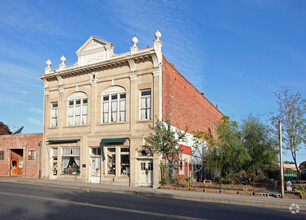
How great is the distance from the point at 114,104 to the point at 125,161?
4.80 meters

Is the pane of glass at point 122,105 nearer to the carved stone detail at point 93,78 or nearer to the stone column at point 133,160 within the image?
the stone column at point 133,160

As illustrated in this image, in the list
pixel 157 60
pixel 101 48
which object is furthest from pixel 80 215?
pixel 101 48

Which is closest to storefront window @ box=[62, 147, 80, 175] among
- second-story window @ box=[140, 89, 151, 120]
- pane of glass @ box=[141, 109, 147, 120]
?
pane of glass @ box=[141, 109, 147, 120]

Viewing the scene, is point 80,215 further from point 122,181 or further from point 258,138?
point 258,138

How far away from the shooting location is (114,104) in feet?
80.9

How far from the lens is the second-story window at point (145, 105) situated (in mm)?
23005

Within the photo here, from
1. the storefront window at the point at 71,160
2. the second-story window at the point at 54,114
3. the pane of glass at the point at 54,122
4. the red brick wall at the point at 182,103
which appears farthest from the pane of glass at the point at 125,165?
the second-story window at the point at 54,114

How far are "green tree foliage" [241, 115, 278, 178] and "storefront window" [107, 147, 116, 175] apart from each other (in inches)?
413

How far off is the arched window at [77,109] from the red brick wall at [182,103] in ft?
25.6

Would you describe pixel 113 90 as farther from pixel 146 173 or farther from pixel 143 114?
pixel 146 173

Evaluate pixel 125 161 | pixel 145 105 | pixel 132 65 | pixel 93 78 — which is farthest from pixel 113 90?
pixel 125 161

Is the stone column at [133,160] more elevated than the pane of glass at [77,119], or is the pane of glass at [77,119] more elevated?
the pane of glass at [77,119]

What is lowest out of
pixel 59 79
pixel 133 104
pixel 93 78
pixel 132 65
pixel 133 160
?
pixel 133 160

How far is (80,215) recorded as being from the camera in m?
9.73
